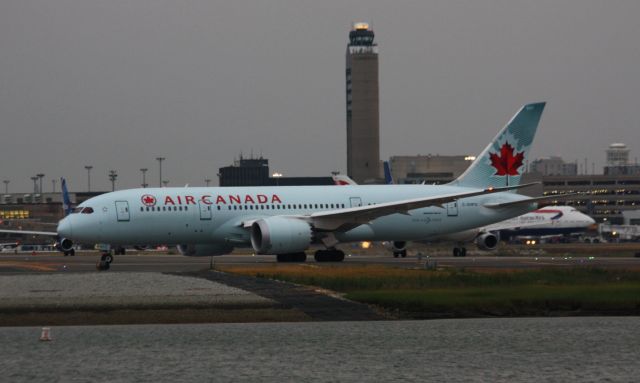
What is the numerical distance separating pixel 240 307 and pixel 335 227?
1018 inches

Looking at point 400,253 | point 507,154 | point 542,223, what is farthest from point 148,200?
point 542,223

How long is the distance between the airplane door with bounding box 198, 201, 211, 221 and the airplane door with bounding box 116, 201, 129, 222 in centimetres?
352

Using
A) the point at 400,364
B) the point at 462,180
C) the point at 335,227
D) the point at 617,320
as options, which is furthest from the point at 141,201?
the point at 400,364

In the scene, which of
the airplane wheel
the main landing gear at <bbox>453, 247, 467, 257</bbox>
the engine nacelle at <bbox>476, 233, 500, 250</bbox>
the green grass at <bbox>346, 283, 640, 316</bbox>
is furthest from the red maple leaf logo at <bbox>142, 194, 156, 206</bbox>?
the engine nacelle at <bbox>476, 233, 500, 250</bbox>

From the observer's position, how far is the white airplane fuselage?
51250 mm

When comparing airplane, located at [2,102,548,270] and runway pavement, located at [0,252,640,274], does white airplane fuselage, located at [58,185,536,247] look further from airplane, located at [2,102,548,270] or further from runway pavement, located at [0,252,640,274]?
runway pavement, located at [0,252,640,274]

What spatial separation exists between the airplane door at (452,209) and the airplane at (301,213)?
0.17 ft

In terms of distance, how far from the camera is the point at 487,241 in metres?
70.5

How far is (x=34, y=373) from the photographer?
18.9 metres

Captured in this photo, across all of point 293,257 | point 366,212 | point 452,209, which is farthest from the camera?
point 452,209

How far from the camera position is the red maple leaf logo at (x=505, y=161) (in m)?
59.7

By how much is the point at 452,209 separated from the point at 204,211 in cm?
1355

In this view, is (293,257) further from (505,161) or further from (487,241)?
(487,241)

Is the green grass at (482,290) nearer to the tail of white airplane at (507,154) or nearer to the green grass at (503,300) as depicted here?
the green grass at (503,300)
